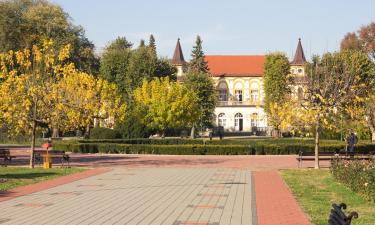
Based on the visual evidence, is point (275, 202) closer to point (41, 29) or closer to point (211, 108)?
point (41, 29)

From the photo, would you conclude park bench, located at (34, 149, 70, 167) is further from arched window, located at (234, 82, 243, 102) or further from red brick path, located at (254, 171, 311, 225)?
arched window, located at (234, 82, 243, 102)

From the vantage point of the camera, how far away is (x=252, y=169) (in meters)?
25.9

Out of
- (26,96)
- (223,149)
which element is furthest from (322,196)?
(223,149)

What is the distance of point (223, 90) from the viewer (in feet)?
334

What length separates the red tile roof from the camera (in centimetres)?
10150

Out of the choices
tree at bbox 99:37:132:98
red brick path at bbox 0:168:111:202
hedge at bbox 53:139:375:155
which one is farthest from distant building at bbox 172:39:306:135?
red brick path at bbox 0:168:111:202

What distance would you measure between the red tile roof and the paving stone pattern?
265 feet

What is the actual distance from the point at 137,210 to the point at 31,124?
13992mm

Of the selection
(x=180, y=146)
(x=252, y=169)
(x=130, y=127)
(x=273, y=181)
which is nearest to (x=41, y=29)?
(x=130, y=127)

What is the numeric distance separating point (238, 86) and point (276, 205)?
289 feet

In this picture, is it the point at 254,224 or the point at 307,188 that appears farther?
the point at 307,188

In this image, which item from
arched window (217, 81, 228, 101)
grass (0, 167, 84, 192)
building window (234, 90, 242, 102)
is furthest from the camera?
arched window (217, 81, 228, 101)

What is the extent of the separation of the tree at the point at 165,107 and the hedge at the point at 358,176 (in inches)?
1343

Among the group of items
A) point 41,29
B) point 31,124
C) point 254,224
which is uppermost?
point 41,29
